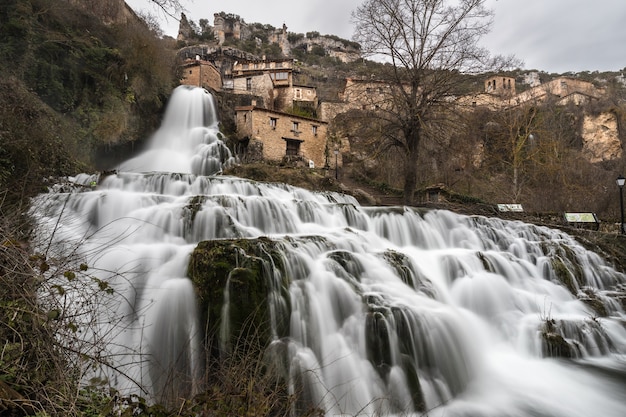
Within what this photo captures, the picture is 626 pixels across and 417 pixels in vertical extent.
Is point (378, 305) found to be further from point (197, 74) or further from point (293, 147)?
point (197, 74)

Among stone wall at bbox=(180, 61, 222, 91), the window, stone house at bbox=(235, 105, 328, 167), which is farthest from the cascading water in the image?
stone wall at bbox=(180, 61, 222, 91)

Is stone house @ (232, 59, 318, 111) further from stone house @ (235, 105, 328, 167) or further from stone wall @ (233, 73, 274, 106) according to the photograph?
stone house @ (235, 105, 328, 167)

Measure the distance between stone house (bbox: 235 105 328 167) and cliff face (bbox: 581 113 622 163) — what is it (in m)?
28.3

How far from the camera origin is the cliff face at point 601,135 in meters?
36.0

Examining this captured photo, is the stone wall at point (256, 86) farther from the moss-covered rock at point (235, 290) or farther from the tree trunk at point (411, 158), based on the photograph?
the moss-covered rock at point (235, 290)

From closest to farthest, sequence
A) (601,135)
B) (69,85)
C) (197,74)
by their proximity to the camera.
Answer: (69,85) → (197,74) → (601,135)

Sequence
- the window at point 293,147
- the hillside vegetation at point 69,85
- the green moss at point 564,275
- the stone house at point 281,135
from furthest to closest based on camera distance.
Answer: the window at point 293,147 → the stone house at point 281,135 → the hillside vegetation at point 69,85 → the green moss at point 564,275

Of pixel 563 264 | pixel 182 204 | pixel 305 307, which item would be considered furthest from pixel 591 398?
pixel 182 204

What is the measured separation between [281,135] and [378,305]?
25.5 m

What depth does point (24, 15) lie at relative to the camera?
14.1m

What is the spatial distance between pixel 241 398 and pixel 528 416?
13.9 ft

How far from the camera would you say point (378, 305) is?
18.3ft

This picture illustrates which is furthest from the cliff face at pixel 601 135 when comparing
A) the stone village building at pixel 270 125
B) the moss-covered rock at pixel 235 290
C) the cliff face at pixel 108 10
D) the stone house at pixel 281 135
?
the cliff face at pixel 108 10

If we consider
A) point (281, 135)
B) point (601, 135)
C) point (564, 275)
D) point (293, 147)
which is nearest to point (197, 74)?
point (281, 135)
